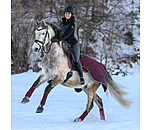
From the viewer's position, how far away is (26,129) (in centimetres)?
321

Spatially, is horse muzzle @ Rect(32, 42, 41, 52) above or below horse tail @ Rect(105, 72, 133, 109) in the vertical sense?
above

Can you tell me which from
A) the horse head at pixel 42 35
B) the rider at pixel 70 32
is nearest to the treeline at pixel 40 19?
the rider at pixel 70 32

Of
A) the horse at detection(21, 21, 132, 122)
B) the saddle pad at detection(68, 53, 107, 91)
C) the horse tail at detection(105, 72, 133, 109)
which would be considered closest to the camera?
the horse at detection(21, 21, 132, 122)

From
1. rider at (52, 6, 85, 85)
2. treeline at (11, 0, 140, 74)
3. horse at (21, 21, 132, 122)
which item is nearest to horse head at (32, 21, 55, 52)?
horse at (21, 21, 132, 122)

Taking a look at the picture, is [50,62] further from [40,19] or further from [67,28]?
[40,19]

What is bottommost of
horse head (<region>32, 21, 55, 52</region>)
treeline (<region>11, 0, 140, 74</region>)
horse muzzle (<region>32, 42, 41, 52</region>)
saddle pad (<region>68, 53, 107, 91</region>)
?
saddle pad (<region>68, 53, 107, 91</region>)

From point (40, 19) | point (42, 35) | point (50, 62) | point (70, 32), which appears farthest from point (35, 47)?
point (40, 19)

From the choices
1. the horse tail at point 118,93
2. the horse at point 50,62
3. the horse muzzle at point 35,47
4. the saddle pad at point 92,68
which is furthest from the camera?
the horse tail at point 118,93

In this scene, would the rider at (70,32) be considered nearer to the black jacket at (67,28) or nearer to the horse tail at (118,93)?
the black jacket at (67,28)

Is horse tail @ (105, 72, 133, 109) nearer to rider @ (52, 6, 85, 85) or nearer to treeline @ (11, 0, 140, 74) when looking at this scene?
rider @ (52, 6, 85, 85)

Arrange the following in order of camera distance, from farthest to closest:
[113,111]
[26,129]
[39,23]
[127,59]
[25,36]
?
1. [127,59]
2. [25,36]
3. [113,111]
4. [39,23]
5. [26,129]

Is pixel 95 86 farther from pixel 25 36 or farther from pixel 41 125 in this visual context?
pixel 25 36

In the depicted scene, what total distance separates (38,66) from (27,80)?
3201 mm

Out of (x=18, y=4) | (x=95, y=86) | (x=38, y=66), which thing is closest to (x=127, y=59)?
(x=38, y=66)
